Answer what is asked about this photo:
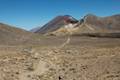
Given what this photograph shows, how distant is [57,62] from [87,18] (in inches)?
2614

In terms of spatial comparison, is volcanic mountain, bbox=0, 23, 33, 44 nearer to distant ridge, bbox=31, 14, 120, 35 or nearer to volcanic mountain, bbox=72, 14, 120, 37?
distant ridge, bbox=31, 14, 120, 35

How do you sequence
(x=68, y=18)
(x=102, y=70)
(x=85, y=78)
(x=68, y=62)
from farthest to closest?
(x=68, y=18)
(x=68, y=62)
(x=102, y=70)
(x=85, y=78)

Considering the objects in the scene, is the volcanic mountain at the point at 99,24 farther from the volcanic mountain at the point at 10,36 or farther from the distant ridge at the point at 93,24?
the volcanic mountain at the point at 10,36

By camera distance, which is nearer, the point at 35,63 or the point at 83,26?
the point at 35,63

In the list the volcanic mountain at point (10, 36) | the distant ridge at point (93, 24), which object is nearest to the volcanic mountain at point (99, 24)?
the distant ridge at point (93, 24)

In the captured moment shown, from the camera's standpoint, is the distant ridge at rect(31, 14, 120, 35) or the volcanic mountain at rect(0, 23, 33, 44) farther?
the distant ridge at rect(31, 14, 120, 35)

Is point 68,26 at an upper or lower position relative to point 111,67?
upper

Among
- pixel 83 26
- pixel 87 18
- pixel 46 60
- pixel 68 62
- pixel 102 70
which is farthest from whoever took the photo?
pixel 87 18

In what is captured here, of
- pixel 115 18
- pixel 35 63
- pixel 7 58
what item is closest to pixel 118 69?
pixel 35 63

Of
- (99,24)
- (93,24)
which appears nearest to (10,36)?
(93,24)

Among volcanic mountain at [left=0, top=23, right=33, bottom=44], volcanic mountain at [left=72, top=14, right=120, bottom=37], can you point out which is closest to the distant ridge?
volcanic mountain at [left=72, top=14, right=120, bottom=37]

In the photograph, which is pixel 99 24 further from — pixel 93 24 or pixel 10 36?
pixel 10 36

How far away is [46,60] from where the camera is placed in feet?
82.7

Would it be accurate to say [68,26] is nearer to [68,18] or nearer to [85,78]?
[68,18]
